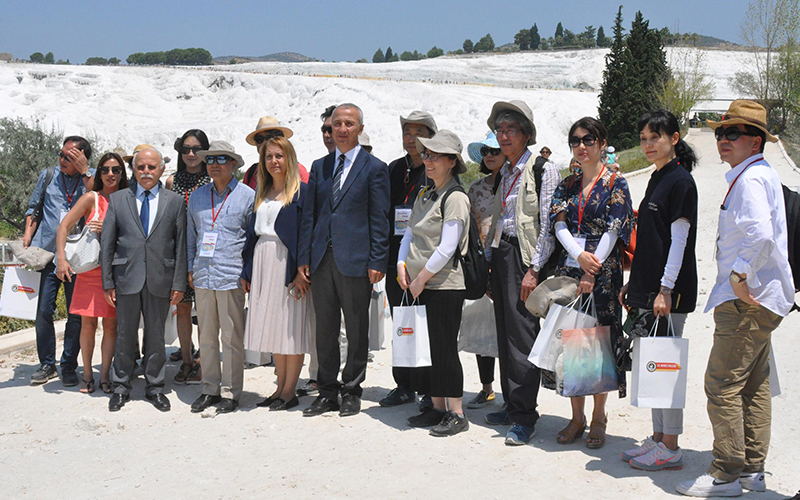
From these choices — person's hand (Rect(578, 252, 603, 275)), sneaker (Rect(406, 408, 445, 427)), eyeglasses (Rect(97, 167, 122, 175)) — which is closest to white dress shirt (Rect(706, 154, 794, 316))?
person's hand (Rect(578, 252, 603, 275))

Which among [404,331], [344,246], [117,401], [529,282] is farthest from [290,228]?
[117,401]

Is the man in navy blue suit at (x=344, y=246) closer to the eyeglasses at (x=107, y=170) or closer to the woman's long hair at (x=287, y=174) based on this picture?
the woman's long hair at (x=287, y=174)

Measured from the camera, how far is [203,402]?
5383 mm

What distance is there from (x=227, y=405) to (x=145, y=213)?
5.68ft

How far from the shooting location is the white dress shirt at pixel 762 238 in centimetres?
348

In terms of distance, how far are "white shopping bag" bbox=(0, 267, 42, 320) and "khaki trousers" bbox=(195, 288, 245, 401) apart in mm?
1875

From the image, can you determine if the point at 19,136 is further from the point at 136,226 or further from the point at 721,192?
the point at 721,192

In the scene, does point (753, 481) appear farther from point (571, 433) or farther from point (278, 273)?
point (278, 273)

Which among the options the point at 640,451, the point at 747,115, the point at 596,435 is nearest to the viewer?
the point at 747,115

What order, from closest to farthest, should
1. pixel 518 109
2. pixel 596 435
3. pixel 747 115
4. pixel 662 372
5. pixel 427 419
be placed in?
pixel 747 115 < pixel 662 372 < pixel 596 435 < pixel 518 109 < pixel 427 419

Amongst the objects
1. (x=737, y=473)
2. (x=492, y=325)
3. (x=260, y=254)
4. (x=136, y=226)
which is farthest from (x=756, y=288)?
(x=136, y=226)

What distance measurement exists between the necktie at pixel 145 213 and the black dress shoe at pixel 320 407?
6.55 feet

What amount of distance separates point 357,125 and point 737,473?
3.46 m

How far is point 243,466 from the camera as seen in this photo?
4191mm
